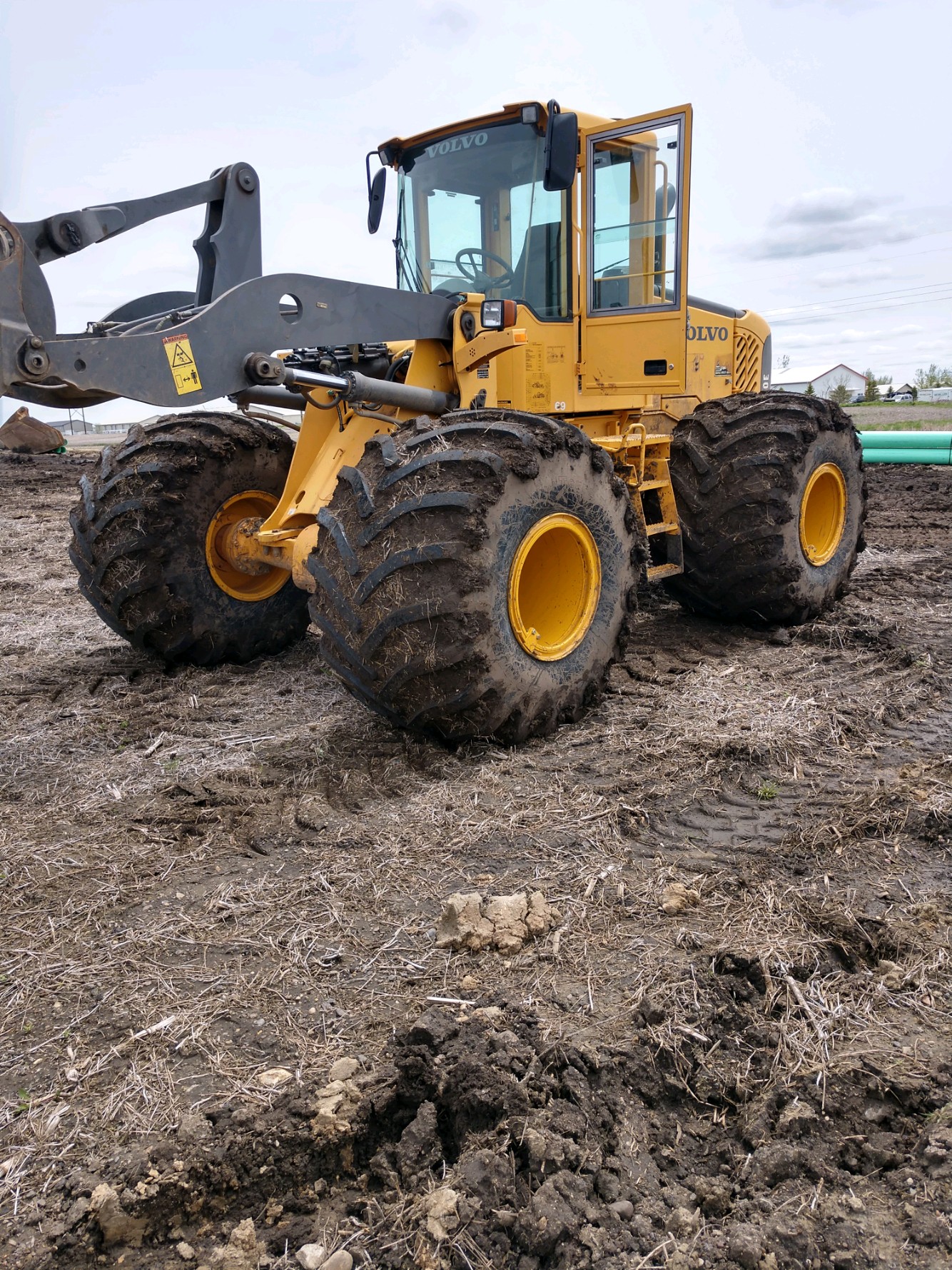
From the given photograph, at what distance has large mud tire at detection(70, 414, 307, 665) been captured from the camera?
535 cm

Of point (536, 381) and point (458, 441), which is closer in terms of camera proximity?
point (458, 441)

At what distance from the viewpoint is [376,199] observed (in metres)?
6.07

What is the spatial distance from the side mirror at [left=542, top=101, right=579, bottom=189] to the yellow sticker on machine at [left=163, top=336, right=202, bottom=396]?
199 cm

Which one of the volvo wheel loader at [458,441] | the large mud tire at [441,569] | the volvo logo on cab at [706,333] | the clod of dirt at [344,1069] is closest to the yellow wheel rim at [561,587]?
the volvo wheel loader at [458,441]

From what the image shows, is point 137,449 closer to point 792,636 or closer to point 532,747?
point 532,747

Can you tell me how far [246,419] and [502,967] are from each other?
402 cm

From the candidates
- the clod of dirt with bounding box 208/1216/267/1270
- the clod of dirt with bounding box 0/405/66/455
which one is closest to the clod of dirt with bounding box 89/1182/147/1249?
the clod of dirt with bounding box 208/1216/267/1270

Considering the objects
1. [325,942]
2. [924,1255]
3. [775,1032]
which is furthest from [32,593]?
[924,1255]

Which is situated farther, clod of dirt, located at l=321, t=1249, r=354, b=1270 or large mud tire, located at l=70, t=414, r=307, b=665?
large mud tire, located at l=70, t=414, r=307, b=665

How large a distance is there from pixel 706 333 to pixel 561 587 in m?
2.94

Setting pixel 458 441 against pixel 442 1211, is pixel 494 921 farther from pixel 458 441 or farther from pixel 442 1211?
pixel 458 441

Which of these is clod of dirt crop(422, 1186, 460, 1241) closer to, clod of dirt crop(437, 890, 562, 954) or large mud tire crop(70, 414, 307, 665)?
clod of dirt crop(437, 890, 562, 954)

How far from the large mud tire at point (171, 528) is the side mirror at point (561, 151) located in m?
2.16

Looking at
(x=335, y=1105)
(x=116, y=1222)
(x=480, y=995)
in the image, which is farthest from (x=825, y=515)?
(x=116, y=1222)
